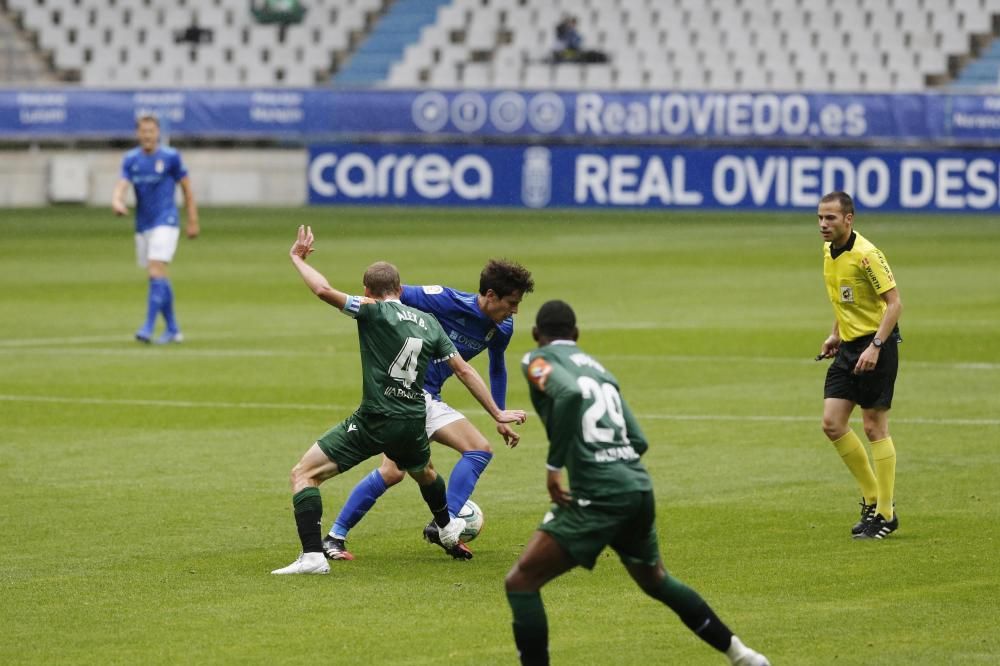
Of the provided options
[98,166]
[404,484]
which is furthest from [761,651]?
[98,166]

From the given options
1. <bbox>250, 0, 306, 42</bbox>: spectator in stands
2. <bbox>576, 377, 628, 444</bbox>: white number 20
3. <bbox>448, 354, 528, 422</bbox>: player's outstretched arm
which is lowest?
<bbox>448, 354, 528, 422</bbox>: player's outstretched arm

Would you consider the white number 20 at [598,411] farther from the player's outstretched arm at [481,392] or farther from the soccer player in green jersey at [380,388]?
the soccer player in green jersey at [380,388]

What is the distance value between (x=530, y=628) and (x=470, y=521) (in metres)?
2.90

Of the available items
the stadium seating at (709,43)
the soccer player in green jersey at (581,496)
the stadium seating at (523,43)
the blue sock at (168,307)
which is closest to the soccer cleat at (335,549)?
the soccer player in green jersey at (581,496)

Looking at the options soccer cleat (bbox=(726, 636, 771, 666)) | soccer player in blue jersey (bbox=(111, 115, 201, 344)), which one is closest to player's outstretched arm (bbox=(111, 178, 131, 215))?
soccer player in blue jersey (bbox=(111, 115, 201, 344))

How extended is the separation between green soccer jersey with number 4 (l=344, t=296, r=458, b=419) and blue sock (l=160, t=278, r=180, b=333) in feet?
34.9

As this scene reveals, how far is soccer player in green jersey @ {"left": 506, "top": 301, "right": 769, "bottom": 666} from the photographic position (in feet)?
21.5

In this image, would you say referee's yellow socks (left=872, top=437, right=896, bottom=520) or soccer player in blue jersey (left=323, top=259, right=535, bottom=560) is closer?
soccer player in blue jersey (left=323, top=259, right=535, bottom=560)

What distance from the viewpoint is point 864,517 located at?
32.6ft

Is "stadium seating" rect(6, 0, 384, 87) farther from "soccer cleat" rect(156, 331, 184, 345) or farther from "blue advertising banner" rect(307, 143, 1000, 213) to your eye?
"soccer cleat" rect(156, 331, 184, 345)

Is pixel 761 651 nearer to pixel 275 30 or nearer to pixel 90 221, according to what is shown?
pixel 90 221

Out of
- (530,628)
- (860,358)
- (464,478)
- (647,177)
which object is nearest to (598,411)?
(530,628)

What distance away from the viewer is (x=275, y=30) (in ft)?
156

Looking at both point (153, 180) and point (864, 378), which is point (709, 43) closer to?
point (153, 180)
